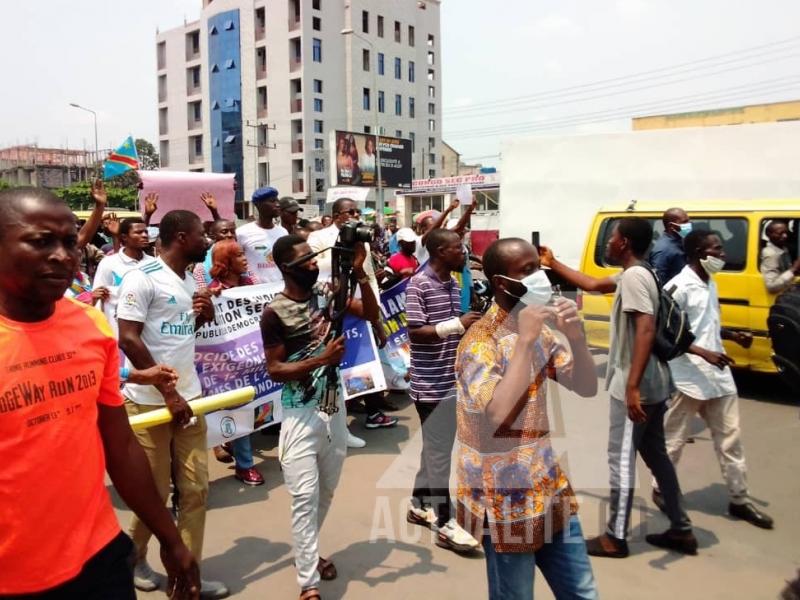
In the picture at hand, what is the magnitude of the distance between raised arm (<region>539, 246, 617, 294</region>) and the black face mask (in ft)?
3.71

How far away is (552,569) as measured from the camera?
2.32 meters

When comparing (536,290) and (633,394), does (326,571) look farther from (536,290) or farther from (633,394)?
(536,290)

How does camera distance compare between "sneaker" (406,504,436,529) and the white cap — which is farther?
the white cap

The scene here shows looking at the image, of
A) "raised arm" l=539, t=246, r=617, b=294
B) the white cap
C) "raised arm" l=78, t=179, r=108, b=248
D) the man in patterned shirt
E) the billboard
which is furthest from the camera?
the billboard

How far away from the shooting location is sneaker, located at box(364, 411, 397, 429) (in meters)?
6.03

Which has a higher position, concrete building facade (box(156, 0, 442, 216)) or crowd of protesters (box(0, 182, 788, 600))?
concrete building facade (box(156, 0, 442, 216))

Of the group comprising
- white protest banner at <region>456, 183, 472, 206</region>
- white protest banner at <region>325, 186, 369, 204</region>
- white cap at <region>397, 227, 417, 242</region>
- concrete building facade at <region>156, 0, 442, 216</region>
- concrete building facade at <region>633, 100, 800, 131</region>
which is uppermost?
concrete building facade at <region>156, 0, 442, 216</region>

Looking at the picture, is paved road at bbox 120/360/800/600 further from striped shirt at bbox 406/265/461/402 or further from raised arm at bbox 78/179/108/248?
raised arm at bbox 78/179/108/248

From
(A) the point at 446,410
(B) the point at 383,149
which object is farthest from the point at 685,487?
(B) the point at 383,149

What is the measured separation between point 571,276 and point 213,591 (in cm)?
251

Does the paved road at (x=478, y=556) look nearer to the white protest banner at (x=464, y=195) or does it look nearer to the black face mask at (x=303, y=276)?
the black face mask at (x=303, y=276)

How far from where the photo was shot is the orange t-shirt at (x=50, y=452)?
167cm

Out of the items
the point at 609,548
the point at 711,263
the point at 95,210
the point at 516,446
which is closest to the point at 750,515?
the point at 609,548

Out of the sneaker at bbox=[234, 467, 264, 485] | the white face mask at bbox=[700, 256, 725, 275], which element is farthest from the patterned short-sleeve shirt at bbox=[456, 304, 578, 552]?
the sneaker at bbox=[234, 467, 264, 485]
